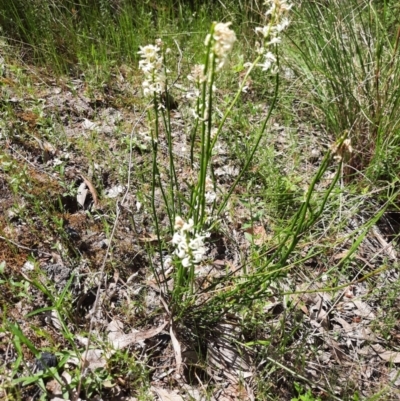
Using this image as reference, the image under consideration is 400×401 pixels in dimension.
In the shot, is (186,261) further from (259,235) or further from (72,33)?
(72,33)

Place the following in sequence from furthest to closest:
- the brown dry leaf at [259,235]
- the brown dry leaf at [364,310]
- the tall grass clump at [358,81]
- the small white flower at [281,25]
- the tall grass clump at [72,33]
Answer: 1. the tall grass clump at [72,33]
2. the tall grass clump at [358,81]
3. the brown dry leaf at [259,235]
4. the brown dry leaf at [364,310]
5. the small white flower at [281,25]

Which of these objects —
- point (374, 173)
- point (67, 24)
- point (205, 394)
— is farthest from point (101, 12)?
point (205, 394)

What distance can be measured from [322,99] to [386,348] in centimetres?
163

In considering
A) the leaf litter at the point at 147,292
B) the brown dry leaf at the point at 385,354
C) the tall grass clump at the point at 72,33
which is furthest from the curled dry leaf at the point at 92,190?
the brown dry leaf at the point at 385,354

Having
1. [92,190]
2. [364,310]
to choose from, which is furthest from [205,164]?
[364,310]

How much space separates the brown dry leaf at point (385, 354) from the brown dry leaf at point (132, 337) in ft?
3.56

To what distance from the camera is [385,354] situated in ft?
6.89

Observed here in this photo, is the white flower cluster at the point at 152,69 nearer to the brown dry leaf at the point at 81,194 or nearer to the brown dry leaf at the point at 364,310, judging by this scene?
the brown dry leaf at the point at 81,194

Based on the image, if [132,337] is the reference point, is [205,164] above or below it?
above

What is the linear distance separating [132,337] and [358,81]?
214 cm

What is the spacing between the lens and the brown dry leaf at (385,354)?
81.9 inches

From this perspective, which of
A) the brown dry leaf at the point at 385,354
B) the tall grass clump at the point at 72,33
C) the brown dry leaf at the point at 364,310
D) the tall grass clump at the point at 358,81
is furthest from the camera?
the tall grass clump at the point at 72,33

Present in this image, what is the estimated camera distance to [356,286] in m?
2.37

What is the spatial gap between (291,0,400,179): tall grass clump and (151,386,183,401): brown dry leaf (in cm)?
156
